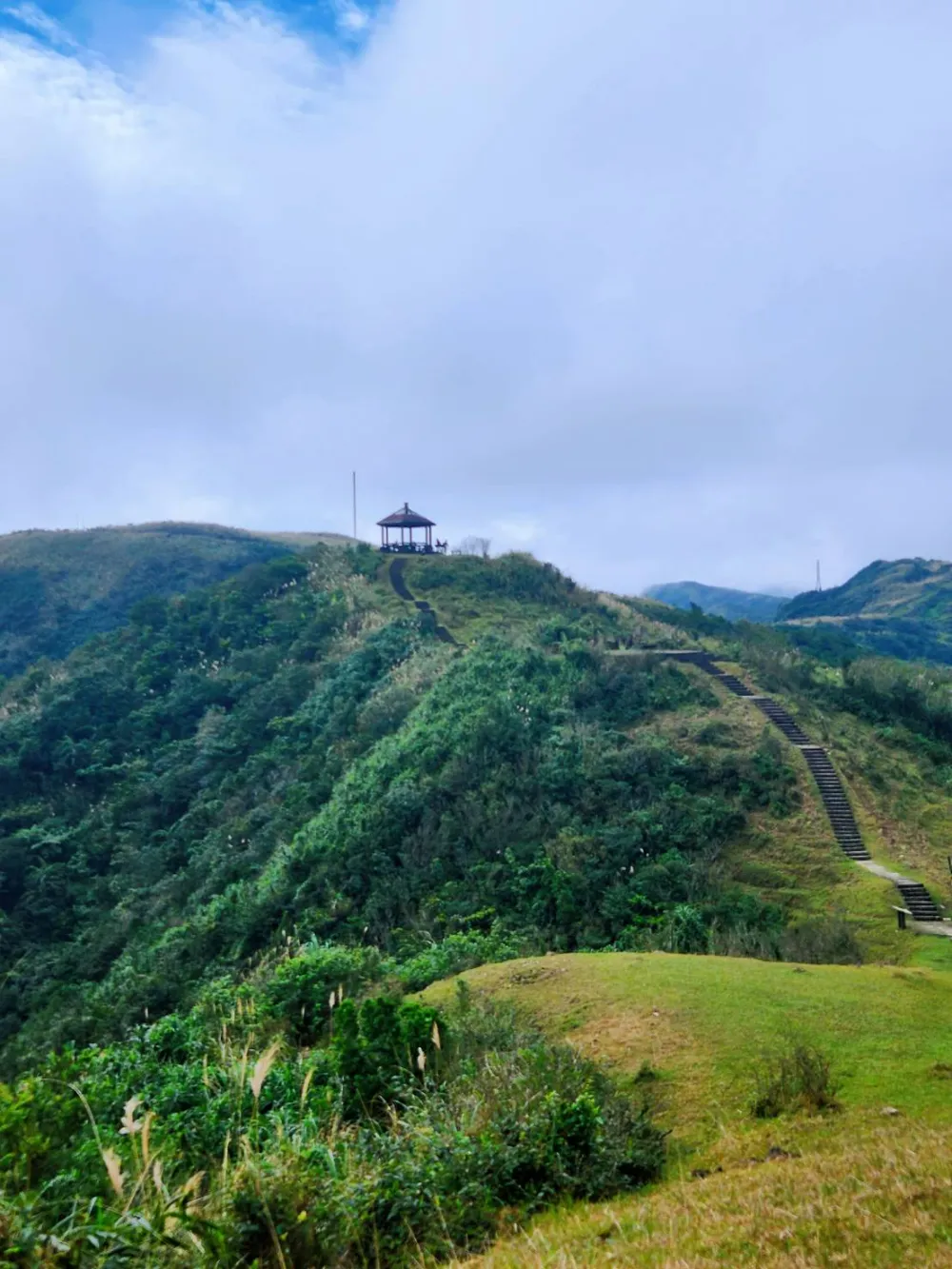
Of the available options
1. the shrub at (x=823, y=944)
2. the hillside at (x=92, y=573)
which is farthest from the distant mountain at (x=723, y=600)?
the shrub at (x=823, y=944)

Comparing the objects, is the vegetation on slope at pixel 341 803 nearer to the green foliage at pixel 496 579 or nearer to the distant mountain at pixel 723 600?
the green foliage at pixel 496 579

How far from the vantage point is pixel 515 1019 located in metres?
8.41

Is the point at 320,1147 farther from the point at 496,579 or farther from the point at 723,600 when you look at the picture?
the point at 723,600

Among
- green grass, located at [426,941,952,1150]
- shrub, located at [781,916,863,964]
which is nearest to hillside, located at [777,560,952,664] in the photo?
shrub, located at [781,916,863,964]

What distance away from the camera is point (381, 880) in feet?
52.7

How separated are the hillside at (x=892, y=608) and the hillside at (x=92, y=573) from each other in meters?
43.9

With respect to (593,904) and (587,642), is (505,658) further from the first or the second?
(593,904)

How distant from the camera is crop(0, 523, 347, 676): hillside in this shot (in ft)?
165

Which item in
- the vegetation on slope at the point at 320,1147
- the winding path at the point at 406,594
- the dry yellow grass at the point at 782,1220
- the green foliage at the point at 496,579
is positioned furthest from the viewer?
the green foliage at the point at 496,579

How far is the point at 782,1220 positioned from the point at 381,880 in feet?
41.4

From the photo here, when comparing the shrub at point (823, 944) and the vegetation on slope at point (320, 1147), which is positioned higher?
the vegetation on slope at point (320, 1147)

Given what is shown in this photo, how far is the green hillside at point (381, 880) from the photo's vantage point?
4.64m

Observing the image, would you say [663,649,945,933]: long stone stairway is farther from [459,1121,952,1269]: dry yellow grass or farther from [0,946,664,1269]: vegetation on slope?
[459,1121,952,1269]: dry yellow grass

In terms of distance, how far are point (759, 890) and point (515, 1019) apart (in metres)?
7.86
